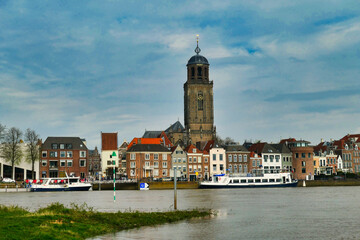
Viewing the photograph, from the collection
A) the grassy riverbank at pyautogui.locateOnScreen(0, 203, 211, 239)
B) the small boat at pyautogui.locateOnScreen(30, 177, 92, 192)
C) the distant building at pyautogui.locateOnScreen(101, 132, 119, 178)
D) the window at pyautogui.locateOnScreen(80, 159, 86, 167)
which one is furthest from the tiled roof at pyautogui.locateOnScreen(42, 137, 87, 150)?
the grassy riverbank at pyautogui.locateOnScreen(0, 203, 211, 239)

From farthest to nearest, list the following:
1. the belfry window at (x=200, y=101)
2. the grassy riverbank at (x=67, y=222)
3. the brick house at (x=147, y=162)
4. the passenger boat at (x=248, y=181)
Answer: the belfry window at (x=200, y=101), the brick house at (x=147, y=162), the passenger boat at (x=248, y=181), the grassy riverbank at (x=67, y=222)

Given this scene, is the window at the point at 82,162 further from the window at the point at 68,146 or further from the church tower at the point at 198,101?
the church tower at the point at 198,101

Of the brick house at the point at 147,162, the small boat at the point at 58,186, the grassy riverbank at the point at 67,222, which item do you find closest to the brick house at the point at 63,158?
the brick house at the point at 147,162

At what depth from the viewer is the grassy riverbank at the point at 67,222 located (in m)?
23.1

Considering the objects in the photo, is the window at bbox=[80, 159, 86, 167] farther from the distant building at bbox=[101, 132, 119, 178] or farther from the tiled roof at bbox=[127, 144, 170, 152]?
the tiled roof at bbox=[127, 144, 170, 152]

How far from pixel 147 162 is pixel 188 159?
1146 centimetres

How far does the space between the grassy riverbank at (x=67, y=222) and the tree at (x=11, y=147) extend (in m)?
80.2

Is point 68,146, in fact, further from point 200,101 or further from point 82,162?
point 200,101

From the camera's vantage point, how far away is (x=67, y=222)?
89.3 feet

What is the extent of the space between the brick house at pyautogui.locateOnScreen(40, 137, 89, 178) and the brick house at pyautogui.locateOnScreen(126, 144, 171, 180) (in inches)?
481

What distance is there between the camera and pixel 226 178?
105188 millimetres

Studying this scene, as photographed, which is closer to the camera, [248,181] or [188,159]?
[248,181]

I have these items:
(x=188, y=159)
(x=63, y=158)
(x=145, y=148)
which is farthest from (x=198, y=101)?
(x=63, y=158)

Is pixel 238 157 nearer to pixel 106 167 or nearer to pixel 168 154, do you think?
pixel 168 154
